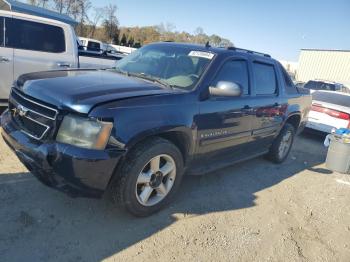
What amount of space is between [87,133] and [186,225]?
1.51 m

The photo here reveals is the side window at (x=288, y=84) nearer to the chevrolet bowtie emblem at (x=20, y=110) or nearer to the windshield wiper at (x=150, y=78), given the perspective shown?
the windshield wiper at (x=150, y=78)

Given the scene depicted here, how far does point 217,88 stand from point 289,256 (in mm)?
1951

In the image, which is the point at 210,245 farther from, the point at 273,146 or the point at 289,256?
the point at 273,146

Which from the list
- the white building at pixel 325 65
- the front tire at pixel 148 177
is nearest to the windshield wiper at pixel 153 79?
the front tire at pixel 148 177

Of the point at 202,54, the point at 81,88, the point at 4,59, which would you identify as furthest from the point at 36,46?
the point at 81,88

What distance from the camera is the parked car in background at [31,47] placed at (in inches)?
239

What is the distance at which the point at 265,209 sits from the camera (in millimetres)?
4375

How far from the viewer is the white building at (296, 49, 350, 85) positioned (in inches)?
1261

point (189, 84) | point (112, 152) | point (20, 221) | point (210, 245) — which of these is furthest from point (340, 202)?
point (20, 221)

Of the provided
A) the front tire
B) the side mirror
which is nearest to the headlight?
the front tire

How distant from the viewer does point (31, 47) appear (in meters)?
6.35

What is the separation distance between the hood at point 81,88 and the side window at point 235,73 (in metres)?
0.91

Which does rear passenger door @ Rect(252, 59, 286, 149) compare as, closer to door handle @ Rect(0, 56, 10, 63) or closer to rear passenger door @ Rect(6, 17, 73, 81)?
rear passenger door @ Rect(6, 17, 73, 81)

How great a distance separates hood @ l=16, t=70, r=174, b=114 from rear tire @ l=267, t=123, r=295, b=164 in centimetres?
318
